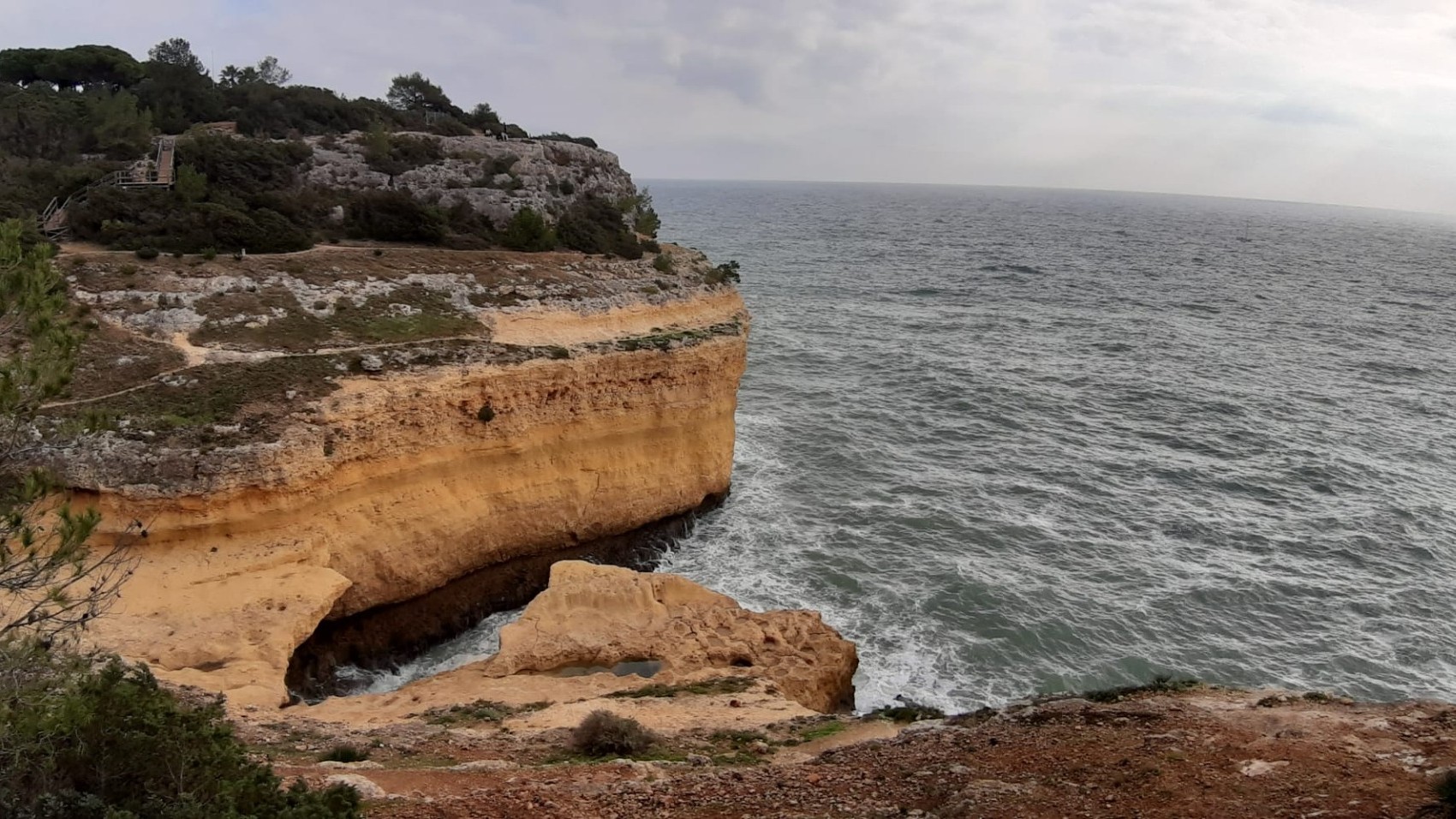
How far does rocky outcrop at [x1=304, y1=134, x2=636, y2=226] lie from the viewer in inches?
1537

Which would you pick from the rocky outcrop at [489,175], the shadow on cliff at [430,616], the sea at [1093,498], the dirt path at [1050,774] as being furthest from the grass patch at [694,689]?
the rocky outcrop at [489,175]

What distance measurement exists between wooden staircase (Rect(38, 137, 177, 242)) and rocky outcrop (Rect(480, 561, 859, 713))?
→ 928 inches

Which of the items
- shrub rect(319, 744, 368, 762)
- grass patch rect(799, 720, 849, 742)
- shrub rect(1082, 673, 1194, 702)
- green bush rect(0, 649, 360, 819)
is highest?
green bush rect(0, 649, 360, 819)

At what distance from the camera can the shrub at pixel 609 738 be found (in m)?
13.4

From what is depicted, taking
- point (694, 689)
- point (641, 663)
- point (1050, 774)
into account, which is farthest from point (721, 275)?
point (1050, 774)

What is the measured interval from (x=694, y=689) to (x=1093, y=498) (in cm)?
2018

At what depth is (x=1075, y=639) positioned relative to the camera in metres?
22.5

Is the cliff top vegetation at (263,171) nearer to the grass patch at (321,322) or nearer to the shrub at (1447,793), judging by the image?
the grass patch at (321,322)

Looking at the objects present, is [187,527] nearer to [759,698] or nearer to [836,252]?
[759,698]

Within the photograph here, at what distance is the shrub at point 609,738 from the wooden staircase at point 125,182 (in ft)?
91.2

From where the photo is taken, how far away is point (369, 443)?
2069cm

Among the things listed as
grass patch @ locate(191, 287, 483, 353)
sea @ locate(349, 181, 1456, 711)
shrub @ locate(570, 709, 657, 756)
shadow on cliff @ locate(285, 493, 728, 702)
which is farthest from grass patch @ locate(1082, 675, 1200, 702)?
grass patch @ locate(191, 287, 483, 353)

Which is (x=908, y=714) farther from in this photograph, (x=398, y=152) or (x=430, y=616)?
(x=398, y=152)

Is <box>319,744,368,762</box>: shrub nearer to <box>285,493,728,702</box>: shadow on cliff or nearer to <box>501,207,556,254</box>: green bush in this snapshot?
<box>285,493,728,702</box>: shadow on cliff
